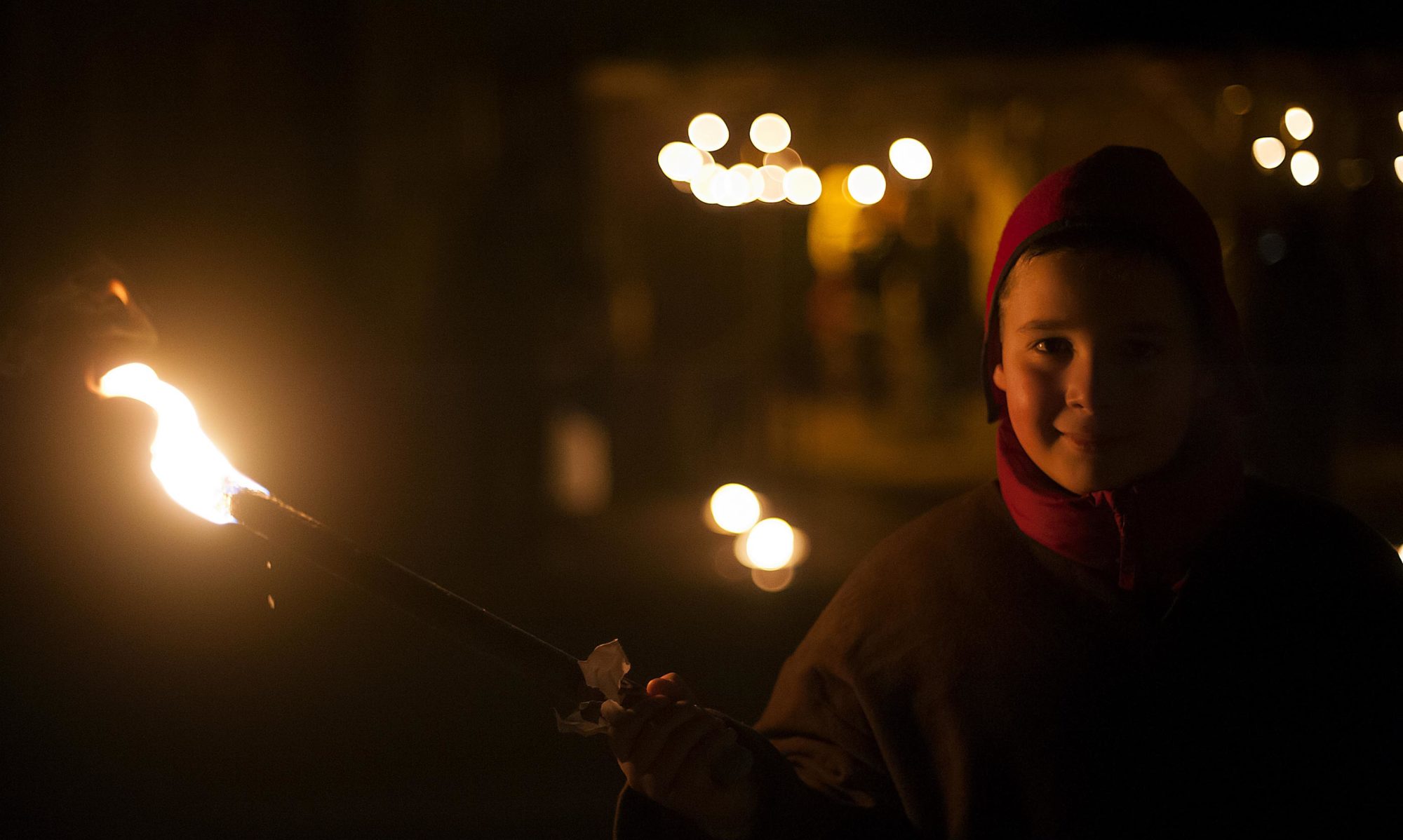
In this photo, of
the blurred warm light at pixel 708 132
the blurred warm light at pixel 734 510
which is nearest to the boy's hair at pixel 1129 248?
the blurred warm light at pixel 734 510

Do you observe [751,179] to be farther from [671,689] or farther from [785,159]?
[671,689]

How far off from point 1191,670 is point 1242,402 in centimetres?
39

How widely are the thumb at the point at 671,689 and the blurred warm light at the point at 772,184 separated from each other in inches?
395

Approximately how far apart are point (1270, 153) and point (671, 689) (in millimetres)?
9167

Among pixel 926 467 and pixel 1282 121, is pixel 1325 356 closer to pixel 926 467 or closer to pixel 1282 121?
pixel 1282 121

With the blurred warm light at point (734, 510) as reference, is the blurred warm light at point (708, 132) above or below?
above

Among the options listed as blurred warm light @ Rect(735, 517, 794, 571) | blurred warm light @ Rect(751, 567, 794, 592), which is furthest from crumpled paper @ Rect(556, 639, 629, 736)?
blurred warm light @ Rect(735, 517, 794, 571)

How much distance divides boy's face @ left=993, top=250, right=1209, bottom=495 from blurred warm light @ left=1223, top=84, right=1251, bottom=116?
8.22 meters

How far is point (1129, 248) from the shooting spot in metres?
1.59

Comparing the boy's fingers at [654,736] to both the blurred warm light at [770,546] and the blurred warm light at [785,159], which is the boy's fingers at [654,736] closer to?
the blurred warm light at [770,546]

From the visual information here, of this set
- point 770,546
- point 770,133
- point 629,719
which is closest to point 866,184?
point 770,133

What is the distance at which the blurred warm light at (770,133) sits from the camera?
10273mm

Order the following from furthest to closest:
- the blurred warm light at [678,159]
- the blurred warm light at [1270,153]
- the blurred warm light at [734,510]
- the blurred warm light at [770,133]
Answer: the blurred warm light at [678,159], the blurred warm light at [770,133], the blurred warm light at [1270,153], the blurred warm light at [734,510]

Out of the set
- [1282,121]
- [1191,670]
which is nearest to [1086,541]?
[1191,670]
